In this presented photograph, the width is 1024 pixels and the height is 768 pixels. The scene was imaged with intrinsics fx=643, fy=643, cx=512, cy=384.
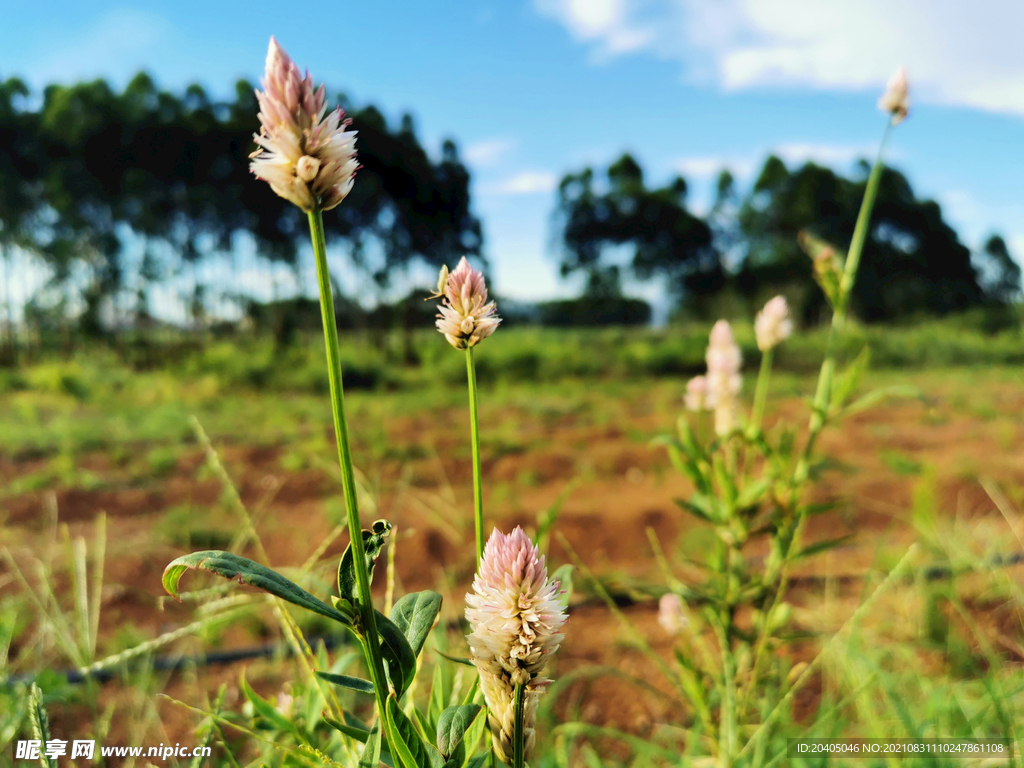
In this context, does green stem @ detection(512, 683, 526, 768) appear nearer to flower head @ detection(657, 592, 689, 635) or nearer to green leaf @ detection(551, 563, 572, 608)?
green leaf @ detection(551, 563, 572, 608)

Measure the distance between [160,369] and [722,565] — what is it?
10364 millimetres

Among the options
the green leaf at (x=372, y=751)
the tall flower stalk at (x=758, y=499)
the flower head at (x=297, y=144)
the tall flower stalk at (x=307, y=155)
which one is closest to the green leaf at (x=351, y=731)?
the green leaf at (x=372, y=751)

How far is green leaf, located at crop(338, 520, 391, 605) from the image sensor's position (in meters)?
0.37

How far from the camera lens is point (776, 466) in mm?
1068

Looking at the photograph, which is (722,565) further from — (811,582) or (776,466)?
(811,582)

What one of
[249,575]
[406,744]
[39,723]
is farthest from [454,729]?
[39,723]

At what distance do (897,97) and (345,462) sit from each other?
1.04m

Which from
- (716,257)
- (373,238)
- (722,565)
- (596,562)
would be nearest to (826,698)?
(722,565)

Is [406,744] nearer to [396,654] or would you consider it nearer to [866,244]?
[396,654]

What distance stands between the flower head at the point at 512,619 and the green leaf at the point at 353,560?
0.06 meters

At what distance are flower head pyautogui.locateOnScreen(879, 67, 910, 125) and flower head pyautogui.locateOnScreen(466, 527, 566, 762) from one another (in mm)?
963

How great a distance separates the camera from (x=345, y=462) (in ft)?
1.08

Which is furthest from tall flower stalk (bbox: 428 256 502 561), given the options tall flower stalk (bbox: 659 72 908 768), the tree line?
the tree line

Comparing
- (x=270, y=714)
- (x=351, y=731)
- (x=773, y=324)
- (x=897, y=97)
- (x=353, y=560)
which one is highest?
(x=897, y=97)
